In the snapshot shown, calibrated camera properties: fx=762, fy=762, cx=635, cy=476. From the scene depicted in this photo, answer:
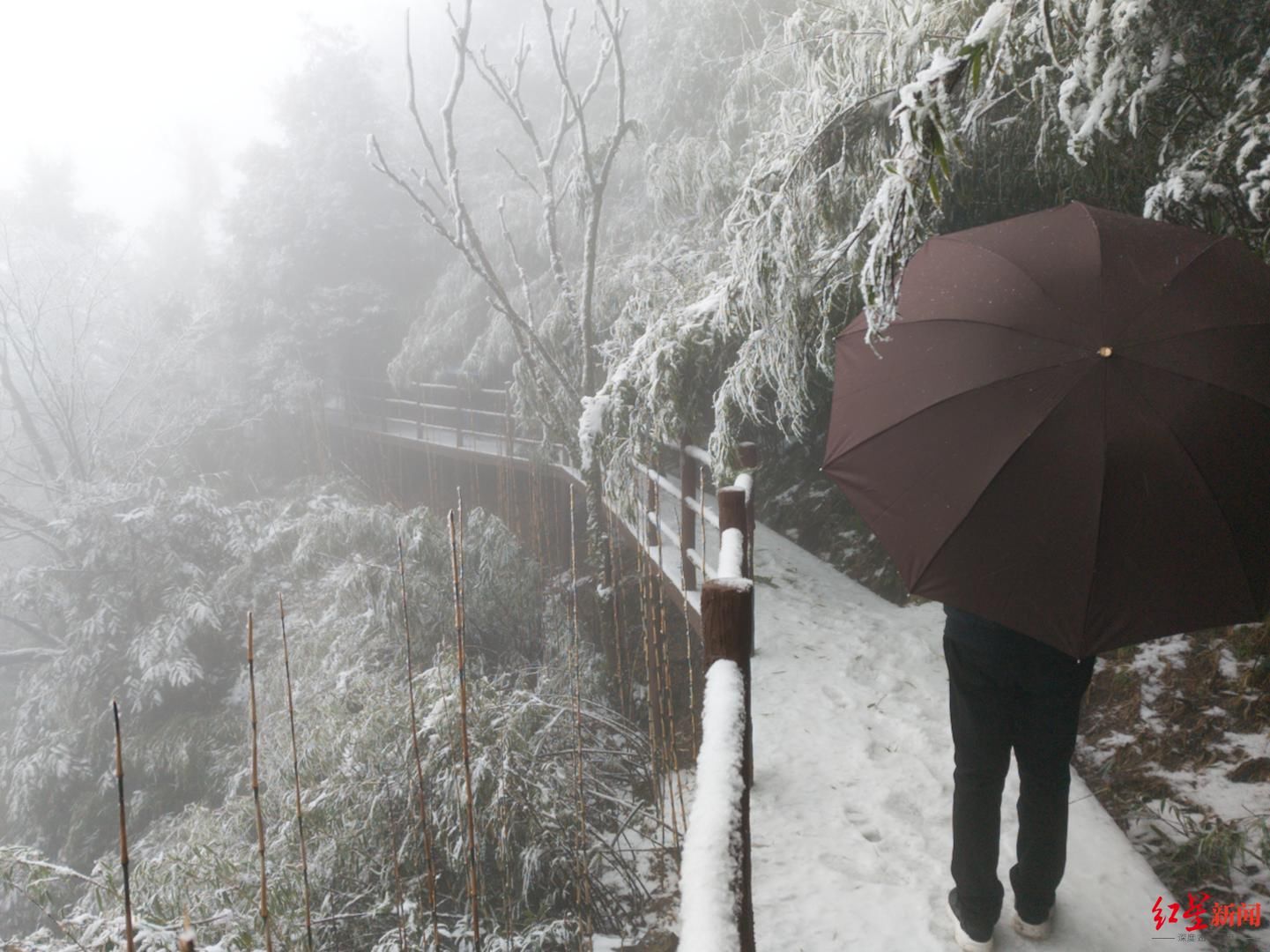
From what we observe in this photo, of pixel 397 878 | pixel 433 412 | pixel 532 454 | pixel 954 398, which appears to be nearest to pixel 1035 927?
pixel 954 398

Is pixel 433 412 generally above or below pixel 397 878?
above

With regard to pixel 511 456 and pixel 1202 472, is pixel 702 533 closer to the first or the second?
pixel 1202 472

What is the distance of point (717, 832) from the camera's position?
1.12 m

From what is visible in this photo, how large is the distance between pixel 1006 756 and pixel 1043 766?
0.09 m

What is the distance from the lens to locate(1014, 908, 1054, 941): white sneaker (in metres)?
1.95

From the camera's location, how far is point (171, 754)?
7691mm

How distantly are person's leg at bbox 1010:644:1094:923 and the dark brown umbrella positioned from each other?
0.96 feet

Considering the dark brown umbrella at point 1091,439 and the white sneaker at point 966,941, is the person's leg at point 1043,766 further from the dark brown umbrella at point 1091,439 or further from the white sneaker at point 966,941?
the dark brown umbrella at point 1091,439

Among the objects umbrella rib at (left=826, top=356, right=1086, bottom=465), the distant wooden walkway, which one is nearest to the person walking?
umbrella rib at (left=826, top=356, right=1086, bottom=465)

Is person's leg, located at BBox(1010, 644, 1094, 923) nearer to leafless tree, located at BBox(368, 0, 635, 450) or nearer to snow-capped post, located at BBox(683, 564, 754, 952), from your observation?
snow-capped post, located at BBox(683, 564, 754, 952)

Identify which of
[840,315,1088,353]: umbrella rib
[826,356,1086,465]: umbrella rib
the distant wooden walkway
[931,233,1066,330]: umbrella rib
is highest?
[931,233,1066,330]: umbrella rib

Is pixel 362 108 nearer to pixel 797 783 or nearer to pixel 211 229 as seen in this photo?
pixel 211 229

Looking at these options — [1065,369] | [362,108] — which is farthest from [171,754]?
[362,108]

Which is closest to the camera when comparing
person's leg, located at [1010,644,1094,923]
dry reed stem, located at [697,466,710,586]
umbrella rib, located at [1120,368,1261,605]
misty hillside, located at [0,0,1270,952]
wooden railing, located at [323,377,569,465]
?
umbrella rib, located at [1120,368,1261,605]
